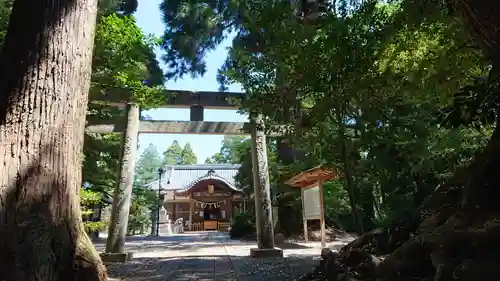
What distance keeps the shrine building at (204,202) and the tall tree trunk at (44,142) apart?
17301 mm

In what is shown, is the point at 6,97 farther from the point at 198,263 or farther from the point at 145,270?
the point at 198,263

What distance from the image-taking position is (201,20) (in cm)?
895

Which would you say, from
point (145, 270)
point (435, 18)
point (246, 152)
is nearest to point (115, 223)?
point (145, 270)

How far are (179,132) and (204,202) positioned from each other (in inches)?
594

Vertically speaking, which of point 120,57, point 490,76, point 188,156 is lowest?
point 490,76

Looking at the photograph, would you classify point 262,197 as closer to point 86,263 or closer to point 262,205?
point 262,205

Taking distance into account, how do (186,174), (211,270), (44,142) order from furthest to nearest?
(186,174) < (211,270) < (44,142)

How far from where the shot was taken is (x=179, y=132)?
668 cm

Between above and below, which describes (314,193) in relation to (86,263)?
above

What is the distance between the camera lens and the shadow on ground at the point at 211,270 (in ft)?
12.7

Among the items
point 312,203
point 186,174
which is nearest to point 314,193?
point 312,203

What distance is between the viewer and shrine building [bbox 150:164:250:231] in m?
20.7

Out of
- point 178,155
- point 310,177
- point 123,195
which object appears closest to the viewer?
point 123,195

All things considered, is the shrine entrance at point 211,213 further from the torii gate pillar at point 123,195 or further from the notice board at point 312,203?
the torii gate pillar at point 123,195
